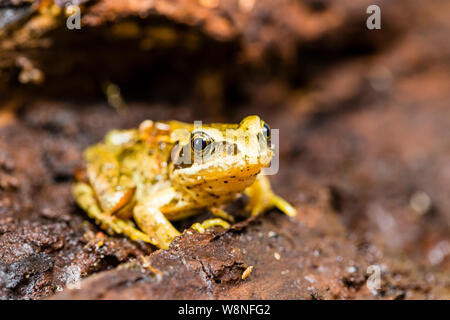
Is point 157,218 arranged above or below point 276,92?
below

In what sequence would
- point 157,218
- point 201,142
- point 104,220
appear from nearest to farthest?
point 201,142 < point 157,218 < point 104,220

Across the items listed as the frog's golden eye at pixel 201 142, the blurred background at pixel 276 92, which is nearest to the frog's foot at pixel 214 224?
the frog's golden eye at pixel 201 142

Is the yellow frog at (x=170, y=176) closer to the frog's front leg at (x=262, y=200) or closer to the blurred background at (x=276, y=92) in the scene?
the frog's front leg at (x=262, y=200)

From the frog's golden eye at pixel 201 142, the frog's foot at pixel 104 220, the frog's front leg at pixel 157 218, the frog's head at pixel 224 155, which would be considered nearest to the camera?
the frog's head at pixel 224 155

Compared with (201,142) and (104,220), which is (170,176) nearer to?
(201,142)

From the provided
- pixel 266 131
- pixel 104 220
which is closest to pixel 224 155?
pixel 266 131

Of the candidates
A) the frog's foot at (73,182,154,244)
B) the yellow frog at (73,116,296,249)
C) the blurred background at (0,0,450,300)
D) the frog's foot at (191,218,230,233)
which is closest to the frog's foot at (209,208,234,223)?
the yellow frog at (73,116,296,249)

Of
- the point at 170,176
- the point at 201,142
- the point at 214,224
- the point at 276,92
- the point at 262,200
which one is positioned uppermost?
the point at 276,92

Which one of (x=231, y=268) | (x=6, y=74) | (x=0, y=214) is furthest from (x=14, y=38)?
(x=231, y=268)
